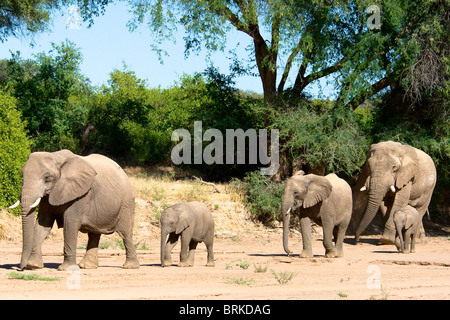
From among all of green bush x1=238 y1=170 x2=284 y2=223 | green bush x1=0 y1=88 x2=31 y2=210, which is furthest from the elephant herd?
green bush x1=0 y1=88 x2=31 y2=210

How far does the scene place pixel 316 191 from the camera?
14.4 metres

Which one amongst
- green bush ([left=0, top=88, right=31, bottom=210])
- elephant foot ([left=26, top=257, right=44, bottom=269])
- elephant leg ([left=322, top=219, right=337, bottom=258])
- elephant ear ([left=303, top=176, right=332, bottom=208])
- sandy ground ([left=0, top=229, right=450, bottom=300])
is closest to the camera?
sandy ground ([left=0, top=229, right=450, bottom=300])

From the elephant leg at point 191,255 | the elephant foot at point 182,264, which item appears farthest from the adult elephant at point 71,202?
the elephant leg at point 191,255

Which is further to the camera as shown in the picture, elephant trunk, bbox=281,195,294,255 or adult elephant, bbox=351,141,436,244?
adult elephant, bbox=351,141,436,244

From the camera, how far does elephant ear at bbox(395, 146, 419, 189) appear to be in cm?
1911

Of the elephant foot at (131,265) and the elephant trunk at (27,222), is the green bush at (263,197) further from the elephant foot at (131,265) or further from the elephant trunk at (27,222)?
the elephant trunk at (27,222)

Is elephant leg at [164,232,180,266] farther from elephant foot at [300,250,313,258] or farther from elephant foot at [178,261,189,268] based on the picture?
elephant foot at [300,250,313,258]

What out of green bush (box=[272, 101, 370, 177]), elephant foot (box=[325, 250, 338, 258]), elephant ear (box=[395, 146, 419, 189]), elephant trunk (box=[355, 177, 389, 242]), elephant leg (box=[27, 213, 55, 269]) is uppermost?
green bush (box=[272, 101, 370, 177])

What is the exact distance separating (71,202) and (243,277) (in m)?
3.09

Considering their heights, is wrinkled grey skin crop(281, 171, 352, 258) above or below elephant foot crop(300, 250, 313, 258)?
above

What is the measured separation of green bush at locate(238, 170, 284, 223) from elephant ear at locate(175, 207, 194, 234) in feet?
27.7

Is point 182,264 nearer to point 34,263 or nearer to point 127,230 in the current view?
point 127,230

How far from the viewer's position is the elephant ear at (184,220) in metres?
12.8

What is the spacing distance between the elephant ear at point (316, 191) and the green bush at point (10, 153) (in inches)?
313
